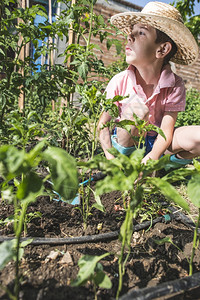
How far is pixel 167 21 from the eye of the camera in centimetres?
175

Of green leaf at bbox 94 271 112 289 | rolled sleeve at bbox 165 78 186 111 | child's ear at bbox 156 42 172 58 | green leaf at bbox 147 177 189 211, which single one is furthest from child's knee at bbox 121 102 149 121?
green leaf at bbox 94 271 112 289

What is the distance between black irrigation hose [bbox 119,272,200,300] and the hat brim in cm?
165

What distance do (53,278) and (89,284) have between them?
15cm

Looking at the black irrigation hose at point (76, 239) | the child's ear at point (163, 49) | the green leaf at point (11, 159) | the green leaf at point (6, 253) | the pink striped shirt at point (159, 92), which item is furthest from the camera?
the pink striped shirt at point (159, 92)

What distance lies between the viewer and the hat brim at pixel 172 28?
1.77 metres

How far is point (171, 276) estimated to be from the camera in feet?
3.59

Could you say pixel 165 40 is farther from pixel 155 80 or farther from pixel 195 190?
pixel 195 190

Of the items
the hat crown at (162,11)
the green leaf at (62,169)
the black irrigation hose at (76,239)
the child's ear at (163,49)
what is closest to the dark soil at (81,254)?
the black irrigation hose at (76,239)

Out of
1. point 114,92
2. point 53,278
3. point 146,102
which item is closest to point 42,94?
point 114,92

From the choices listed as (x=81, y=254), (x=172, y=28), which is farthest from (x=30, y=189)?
(x=172, y=28)

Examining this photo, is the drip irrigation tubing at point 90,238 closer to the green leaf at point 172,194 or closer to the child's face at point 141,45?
the green leaf at point 172,194

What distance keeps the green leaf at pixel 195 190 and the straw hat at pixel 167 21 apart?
140cm

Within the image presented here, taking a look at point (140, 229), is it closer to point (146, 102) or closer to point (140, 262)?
Answer: point (140, 262)

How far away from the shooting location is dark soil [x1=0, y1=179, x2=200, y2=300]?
0.91 metres
